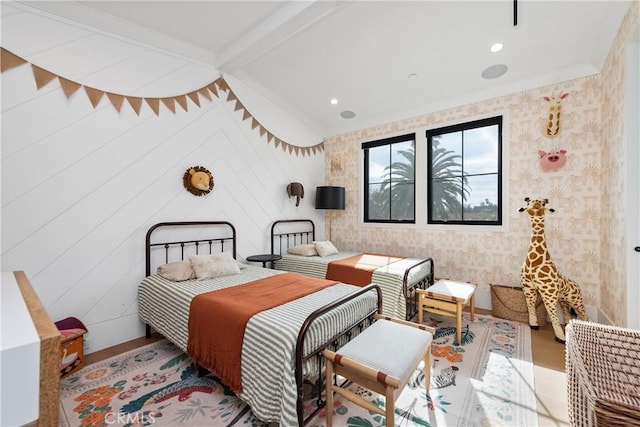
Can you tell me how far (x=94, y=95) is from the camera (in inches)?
93.4

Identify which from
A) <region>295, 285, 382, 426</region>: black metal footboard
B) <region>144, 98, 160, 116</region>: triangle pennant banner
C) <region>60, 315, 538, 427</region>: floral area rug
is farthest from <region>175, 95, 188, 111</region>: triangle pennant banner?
<region>295, 285, 382, 426</region>: black metal footboard

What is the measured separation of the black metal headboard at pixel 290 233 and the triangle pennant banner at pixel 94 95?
2349mm

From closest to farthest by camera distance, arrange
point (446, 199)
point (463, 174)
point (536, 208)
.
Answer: point (536, 208) → point (463, 174) → point (446, 199)

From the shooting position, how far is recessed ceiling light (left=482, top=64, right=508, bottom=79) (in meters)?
2.98

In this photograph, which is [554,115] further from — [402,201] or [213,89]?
[213,89]

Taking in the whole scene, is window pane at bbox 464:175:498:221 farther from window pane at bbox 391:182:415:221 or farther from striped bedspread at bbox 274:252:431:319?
striped bedspread at bbox 274:252:431:319

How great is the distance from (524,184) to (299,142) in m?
3.15

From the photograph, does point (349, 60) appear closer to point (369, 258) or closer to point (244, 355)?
point (369, 258)

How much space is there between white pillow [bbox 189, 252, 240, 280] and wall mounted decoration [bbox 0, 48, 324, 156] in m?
1.58

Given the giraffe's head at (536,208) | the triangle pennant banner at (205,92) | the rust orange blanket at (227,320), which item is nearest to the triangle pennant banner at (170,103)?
the triangle pennant banner at (205,92)

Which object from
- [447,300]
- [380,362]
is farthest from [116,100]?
[447,300]

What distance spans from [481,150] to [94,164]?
430 centimetres

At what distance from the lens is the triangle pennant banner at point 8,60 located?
1975mm

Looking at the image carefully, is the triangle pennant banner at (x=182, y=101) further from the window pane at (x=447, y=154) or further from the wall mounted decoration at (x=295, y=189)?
the window pane at (x=447, y=154)
